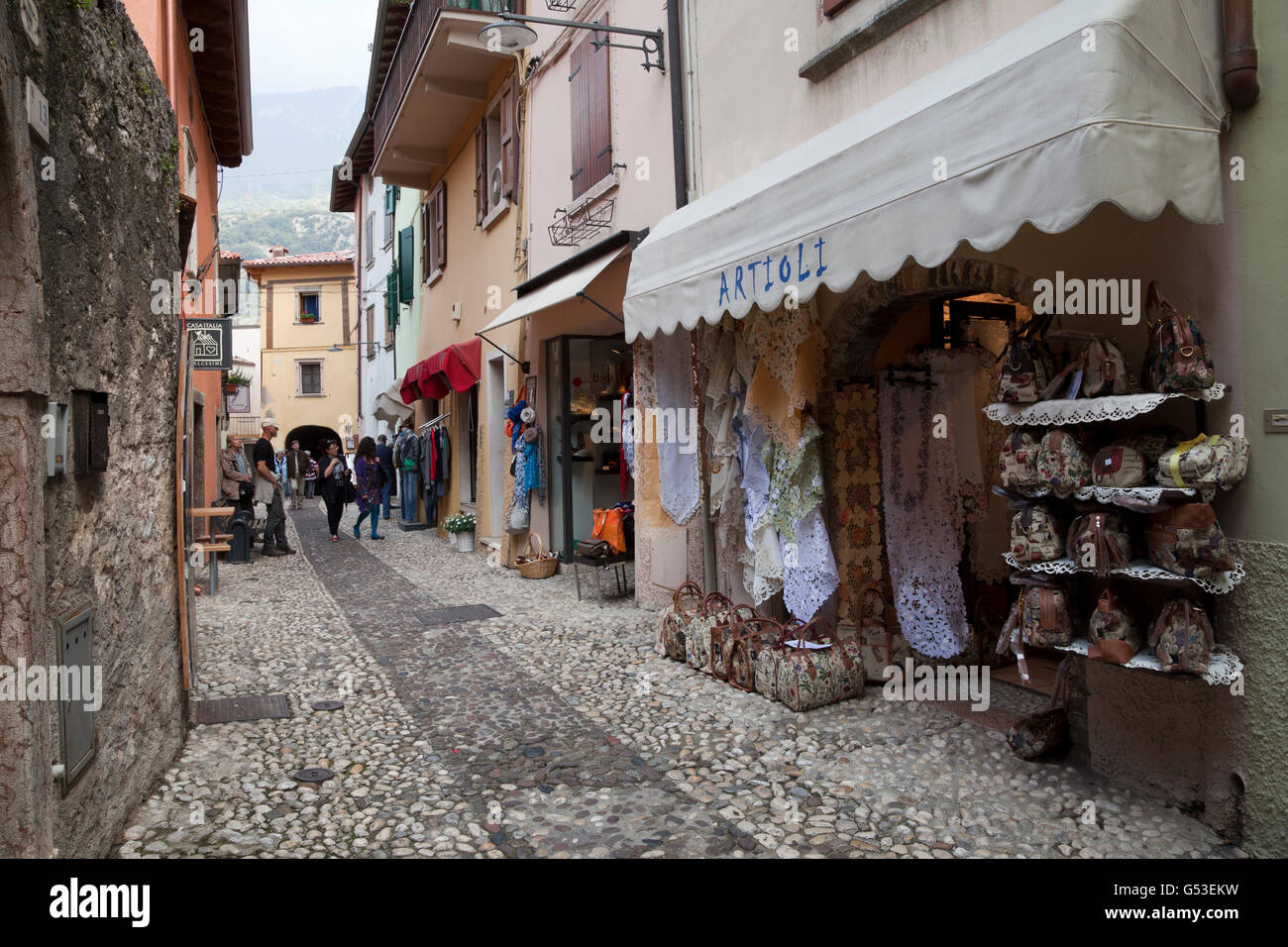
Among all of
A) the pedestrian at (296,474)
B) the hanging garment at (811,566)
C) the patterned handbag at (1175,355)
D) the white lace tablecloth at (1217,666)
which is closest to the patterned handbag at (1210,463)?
the patterned handbag at (1175,355)

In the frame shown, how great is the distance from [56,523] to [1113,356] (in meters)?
3.74

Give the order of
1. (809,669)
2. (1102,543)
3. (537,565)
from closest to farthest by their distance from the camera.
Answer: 1. (1102,543)
2. (809,669)
3. (537,565)

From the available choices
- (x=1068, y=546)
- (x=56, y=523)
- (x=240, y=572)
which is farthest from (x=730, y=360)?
(x=240, y=572)

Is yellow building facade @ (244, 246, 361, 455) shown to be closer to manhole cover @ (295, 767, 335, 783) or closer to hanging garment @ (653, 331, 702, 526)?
hanging garment @ (653, 331, 702, 526)

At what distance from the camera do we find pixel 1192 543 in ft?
10.1

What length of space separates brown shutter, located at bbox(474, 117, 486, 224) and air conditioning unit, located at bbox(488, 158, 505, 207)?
0.94 ft

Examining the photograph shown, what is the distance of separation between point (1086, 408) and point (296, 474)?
23.2 m

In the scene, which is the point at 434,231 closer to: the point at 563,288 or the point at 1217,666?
the point at 563,288

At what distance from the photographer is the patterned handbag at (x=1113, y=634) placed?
3.30 meters

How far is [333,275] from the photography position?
33.8 metres

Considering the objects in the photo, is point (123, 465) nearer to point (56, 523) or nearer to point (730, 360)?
point (56, 523)

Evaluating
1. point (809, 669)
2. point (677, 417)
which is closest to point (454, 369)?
point (677, 417)

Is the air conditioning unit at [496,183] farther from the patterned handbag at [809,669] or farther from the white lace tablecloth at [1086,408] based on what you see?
the white lace tablecloth at [1086,408]

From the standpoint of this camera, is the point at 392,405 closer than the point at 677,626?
No
